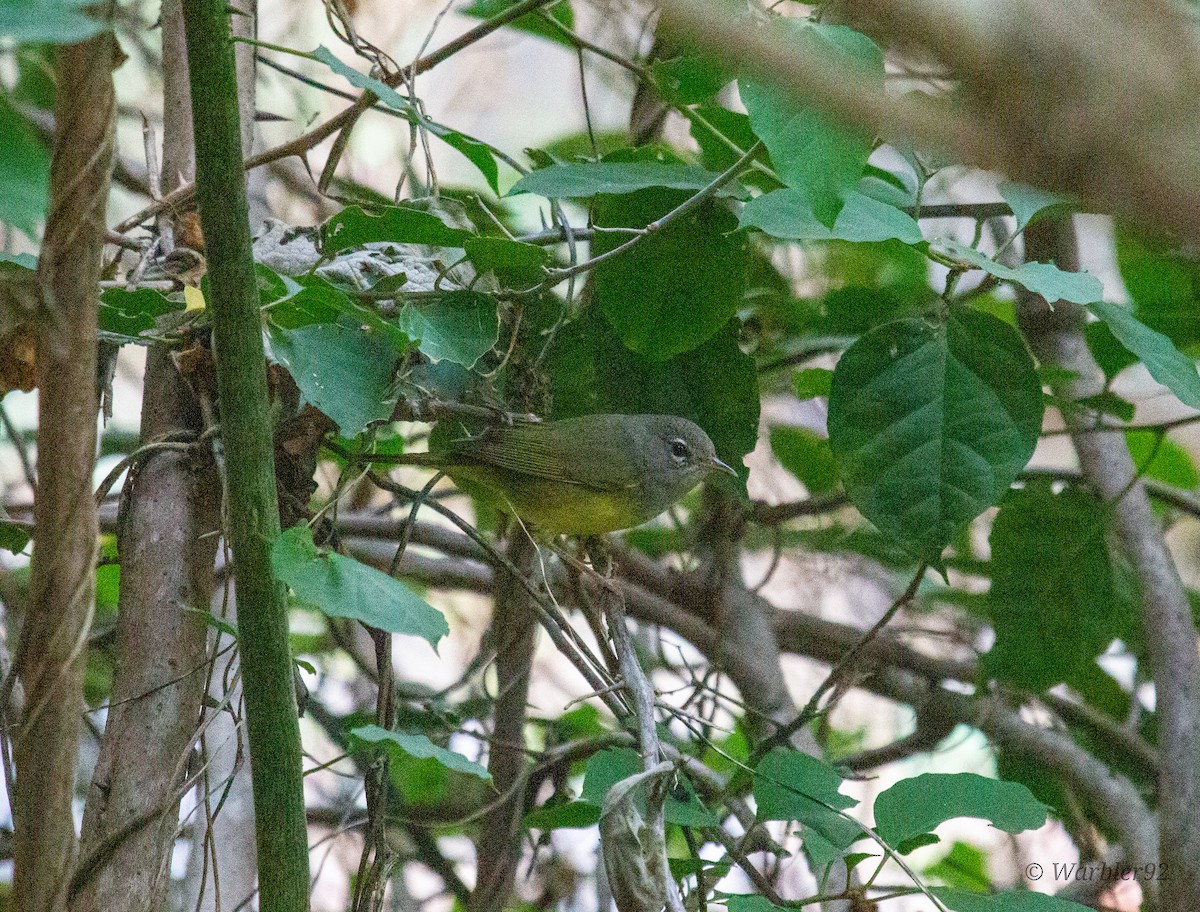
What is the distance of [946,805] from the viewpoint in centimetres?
209

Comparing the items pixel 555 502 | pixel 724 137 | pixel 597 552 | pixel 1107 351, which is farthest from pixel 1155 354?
pixel 555 502

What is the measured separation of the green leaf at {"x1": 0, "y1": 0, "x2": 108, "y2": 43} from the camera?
1.11m

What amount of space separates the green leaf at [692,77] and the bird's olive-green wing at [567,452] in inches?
41.7

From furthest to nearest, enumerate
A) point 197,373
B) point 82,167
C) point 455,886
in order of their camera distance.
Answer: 1. point 455,886
2. point 197,373
3. point 82,167

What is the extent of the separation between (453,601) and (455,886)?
1668 millimetres

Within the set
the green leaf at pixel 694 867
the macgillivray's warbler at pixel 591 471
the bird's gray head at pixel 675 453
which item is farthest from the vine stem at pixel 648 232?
the green leaf at pixel 694 867

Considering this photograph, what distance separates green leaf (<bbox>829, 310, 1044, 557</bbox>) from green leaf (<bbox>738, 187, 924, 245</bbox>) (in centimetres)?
37

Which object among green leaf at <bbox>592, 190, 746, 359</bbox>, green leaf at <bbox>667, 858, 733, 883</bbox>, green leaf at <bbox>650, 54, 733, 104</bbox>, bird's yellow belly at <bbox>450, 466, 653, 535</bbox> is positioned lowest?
green leaf at <bbox>667, 858, 733, 883</bbox>

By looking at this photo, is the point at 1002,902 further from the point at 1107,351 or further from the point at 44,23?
the point at 44,23

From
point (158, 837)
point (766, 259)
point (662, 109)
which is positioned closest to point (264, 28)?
point (662, 109)

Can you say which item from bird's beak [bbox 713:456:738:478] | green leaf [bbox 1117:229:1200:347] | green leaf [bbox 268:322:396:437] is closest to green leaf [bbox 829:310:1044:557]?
bird's beak [bbox 713:456:738:478]

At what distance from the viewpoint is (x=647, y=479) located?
389cm

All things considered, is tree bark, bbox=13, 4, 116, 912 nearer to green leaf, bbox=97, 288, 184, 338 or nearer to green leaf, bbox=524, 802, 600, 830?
green leaf, bbox=97, 288, 184, 338

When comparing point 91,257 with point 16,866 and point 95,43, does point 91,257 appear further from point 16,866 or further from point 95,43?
point 16,866
